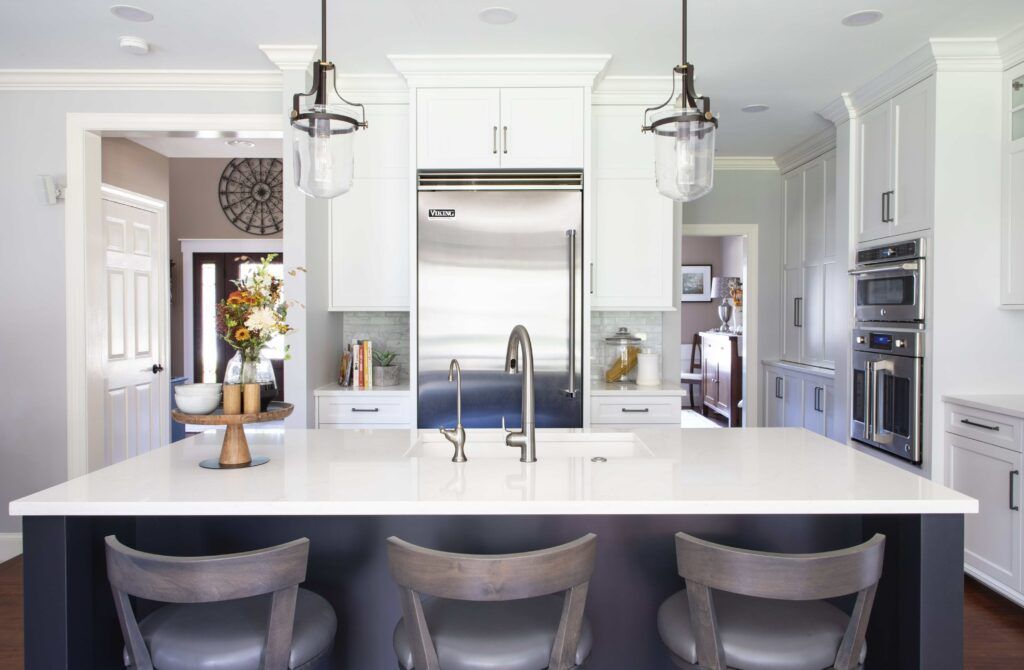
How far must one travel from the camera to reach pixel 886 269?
12.2ft

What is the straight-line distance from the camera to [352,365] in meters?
3.96

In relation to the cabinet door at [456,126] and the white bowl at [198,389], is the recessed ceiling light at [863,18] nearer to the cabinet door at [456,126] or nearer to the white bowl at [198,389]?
the cabinet door at [456,126]

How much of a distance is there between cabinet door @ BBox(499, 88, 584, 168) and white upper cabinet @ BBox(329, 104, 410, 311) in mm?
612

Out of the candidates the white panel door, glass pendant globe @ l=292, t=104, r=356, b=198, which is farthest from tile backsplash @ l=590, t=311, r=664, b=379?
the white panel door

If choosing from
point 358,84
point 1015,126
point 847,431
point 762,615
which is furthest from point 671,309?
point 762,615

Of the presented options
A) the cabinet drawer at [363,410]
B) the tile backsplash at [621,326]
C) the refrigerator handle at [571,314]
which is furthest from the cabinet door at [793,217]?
the cabinet drawer at [363,410]

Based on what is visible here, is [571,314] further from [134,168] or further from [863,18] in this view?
[134,168]

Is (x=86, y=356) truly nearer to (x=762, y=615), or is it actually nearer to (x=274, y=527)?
(x=274, y=527)

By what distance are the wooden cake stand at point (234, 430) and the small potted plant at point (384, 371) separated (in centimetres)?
195

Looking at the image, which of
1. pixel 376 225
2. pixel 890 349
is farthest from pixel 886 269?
pixel 376 225

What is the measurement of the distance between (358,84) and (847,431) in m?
3.57

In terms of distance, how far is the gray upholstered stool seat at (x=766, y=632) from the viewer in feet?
4.79

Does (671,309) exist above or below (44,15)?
below

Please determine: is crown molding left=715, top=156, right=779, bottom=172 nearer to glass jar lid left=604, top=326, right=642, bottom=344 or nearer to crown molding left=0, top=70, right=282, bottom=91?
glass jar lid left=604, top=326, right=642, bottom=344
